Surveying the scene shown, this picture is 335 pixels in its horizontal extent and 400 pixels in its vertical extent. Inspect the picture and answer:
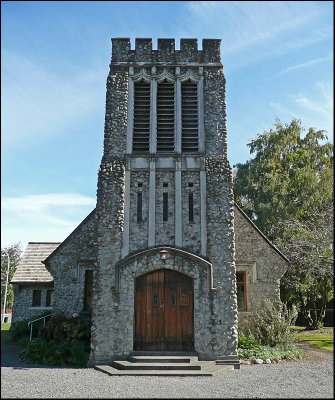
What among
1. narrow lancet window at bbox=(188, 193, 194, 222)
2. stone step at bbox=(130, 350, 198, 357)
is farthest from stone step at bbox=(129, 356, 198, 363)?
narrow lancet window at bbox=(188, 193, 194, 222)

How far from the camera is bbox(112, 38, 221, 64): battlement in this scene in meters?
15.9

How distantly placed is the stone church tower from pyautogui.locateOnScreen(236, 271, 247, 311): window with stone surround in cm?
284

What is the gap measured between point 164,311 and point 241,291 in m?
4.37

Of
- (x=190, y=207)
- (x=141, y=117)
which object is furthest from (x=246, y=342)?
(x=141, y=117)

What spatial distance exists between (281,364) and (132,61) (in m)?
12.4

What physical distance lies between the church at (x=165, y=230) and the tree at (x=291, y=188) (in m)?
8.89

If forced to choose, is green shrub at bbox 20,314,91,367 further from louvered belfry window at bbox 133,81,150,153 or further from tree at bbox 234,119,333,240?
tree at bbox 234,119,333,240

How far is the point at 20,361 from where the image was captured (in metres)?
13.8

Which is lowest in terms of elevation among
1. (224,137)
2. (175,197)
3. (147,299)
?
(147,299)

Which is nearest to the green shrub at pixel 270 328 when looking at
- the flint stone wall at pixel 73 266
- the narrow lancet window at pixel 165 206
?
the narrow lancet window at pixel 165 206

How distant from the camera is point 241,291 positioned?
16547 mm

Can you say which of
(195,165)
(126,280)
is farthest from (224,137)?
(126,280)

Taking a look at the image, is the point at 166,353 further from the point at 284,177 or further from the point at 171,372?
the point at 284,177

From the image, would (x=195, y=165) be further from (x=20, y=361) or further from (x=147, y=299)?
(x=20, y=361)
